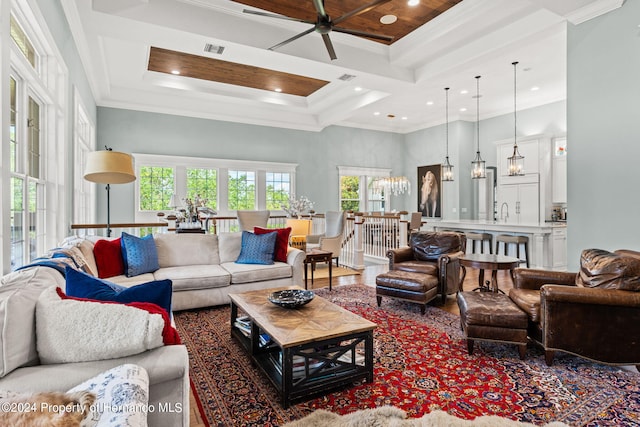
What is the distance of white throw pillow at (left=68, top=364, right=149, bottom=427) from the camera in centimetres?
110

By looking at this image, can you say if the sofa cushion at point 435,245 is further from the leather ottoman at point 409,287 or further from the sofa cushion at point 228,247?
the sofa cushion at point 228,247

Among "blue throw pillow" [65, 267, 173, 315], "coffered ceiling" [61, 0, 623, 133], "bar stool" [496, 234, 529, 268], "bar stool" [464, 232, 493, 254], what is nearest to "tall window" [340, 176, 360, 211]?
"coffered ceiling" [61, 0, 623, 133]

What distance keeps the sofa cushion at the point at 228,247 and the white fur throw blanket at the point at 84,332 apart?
10.7ft

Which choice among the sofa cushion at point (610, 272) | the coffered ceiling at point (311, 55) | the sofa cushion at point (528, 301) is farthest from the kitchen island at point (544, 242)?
the sofa cushion at point (610, 272)

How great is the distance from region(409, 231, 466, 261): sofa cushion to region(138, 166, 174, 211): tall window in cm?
540

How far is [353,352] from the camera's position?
2.47 metres

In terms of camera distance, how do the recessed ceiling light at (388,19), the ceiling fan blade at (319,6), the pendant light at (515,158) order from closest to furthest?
the ceiling fan blade at (319,6) < the recessed ceiling light at (388,19) < the pendant light at (515,158)

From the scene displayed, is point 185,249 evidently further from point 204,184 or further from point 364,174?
point 364,174

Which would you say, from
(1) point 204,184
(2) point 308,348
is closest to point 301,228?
(1) point 204,184

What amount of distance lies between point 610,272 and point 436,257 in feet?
6.94

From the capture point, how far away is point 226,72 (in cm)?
647

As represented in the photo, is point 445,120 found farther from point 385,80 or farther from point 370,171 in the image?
point 385,80

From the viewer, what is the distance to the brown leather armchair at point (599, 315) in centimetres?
255

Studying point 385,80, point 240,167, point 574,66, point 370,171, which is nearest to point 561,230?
point 574,66
